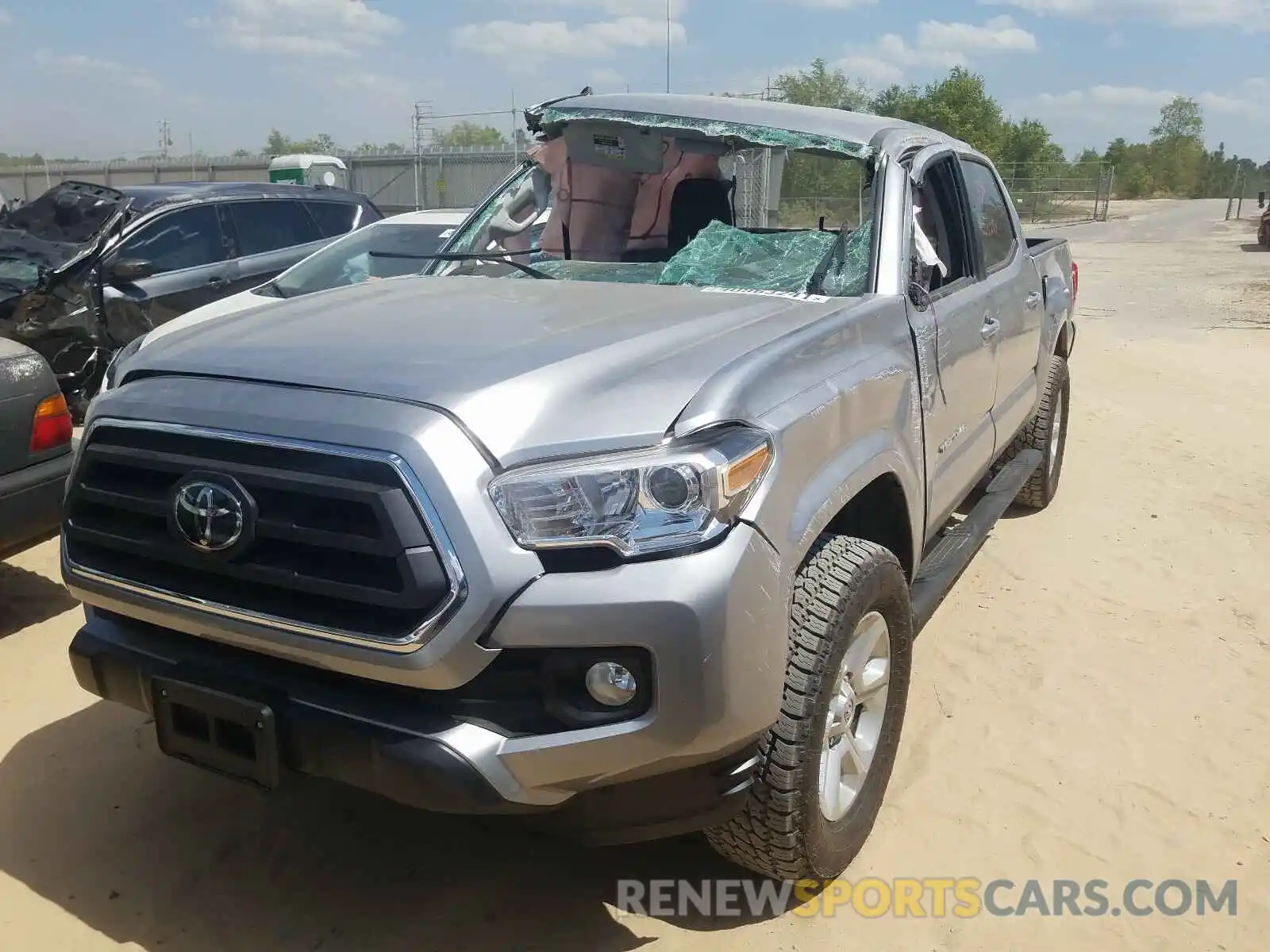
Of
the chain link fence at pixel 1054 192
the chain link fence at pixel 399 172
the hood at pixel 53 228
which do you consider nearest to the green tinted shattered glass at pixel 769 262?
the hood at pixel 53 228

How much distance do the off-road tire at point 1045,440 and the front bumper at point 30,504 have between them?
4.17 m

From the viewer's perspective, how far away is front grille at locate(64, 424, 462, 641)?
6.47 feet

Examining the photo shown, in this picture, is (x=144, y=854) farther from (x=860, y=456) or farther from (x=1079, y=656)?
(x=1079, y=656)

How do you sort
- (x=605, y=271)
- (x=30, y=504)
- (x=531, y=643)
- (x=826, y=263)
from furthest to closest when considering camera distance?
1. (x=30, y=504)
2. (x=605, y=271)
3. (x=826, y=263)
4. (x=531, y=643)

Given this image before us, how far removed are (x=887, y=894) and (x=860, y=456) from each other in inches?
46.1

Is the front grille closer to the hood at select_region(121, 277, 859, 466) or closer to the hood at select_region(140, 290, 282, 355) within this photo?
the hood at select_region(121, 277, 859, 466)

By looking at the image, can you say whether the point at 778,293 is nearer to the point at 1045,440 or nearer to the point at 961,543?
the point at 961,543

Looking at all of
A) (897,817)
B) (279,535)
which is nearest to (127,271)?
(279,535)

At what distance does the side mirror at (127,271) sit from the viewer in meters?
6.97

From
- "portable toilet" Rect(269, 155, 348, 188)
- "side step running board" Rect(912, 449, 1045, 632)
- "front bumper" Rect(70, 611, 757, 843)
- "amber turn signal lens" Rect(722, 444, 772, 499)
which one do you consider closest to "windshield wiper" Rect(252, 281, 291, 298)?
"side step running board" Rect(912, 449, 1045, 632)

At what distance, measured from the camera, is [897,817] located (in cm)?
306

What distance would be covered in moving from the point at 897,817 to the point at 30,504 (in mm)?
3369

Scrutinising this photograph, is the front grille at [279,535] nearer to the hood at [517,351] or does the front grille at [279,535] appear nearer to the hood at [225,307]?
the hood at [517,351]

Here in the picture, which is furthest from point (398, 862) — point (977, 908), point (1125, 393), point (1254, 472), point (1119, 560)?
point (1125, 393)
